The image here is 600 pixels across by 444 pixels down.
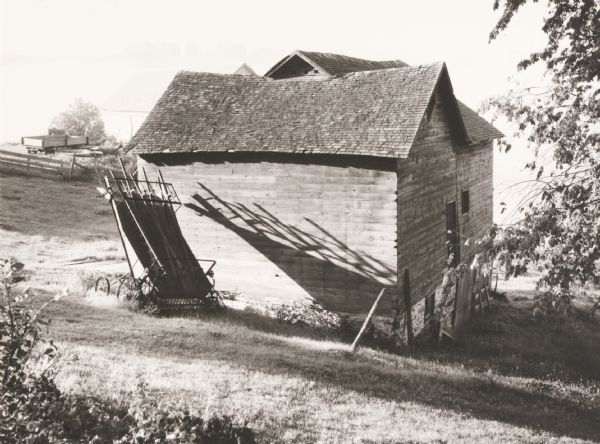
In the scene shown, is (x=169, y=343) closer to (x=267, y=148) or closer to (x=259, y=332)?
(x=259, y=332)

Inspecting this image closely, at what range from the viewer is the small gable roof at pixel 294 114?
1716cm

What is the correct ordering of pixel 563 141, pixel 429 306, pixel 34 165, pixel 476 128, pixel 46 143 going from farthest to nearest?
1. pixel 46 143
2. pixel 34 165
3. pixel 476 128
4. pixel 429 306
5. pixel 563 141

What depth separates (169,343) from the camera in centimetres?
1318

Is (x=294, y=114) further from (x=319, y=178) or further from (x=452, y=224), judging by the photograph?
(x=452, y=224)

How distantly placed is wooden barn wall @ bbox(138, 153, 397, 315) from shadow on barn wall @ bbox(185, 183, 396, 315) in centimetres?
3

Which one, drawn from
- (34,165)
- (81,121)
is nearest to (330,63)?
(34,165)

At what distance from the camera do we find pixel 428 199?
19281mm

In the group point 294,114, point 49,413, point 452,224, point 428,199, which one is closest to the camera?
point 49,413

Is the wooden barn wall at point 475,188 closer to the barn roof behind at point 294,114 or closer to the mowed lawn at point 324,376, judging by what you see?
the mowed lawn at point 324,376

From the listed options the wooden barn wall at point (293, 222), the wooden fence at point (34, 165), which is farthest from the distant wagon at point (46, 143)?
the wooden barn wall at point (293, 222)

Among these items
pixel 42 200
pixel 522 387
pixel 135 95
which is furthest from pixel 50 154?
pixel 522 387

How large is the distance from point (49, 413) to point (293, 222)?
40.7ft

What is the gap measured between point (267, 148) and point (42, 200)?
22076 mm

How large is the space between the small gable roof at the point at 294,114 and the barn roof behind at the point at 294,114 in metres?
0.03
